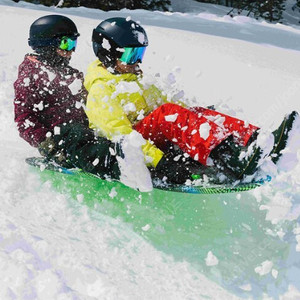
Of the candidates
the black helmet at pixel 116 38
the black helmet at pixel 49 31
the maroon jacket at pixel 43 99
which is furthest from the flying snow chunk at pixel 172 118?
the black helmet at pixel 49 31

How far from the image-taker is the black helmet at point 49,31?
382 centimetres

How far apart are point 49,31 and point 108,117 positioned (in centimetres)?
100

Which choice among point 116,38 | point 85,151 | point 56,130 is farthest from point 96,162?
point 116,38

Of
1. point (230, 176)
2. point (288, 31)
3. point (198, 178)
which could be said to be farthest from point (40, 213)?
point (288, 31)

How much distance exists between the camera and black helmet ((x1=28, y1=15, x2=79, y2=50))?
3822mm

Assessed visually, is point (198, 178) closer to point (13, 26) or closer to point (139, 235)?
point (139, 235)

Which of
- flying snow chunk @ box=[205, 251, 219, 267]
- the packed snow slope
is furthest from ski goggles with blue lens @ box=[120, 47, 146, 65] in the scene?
flying snow chunk @ box=[205, 251, 219, 267]

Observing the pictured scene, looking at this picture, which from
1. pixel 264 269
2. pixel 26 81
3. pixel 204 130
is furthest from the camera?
pixel 26 81

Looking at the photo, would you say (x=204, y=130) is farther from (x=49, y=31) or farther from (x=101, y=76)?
(x=49, y=31)

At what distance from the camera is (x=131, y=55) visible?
356 centimetres

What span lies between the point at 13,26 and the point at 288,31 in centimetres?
509

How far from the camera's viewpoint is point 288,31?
912 centimetres

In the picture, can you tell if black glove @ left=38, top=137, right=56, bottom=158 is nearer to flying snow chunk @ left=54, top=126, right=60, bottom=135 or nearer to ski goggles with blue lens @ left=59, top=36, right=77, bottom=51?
flying snow chunk @ left=54, top=126, right=60, bottom=135

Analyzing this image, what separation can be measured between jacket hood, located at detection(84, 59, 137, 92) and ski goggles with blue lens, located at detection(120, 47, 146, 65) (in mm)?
99
